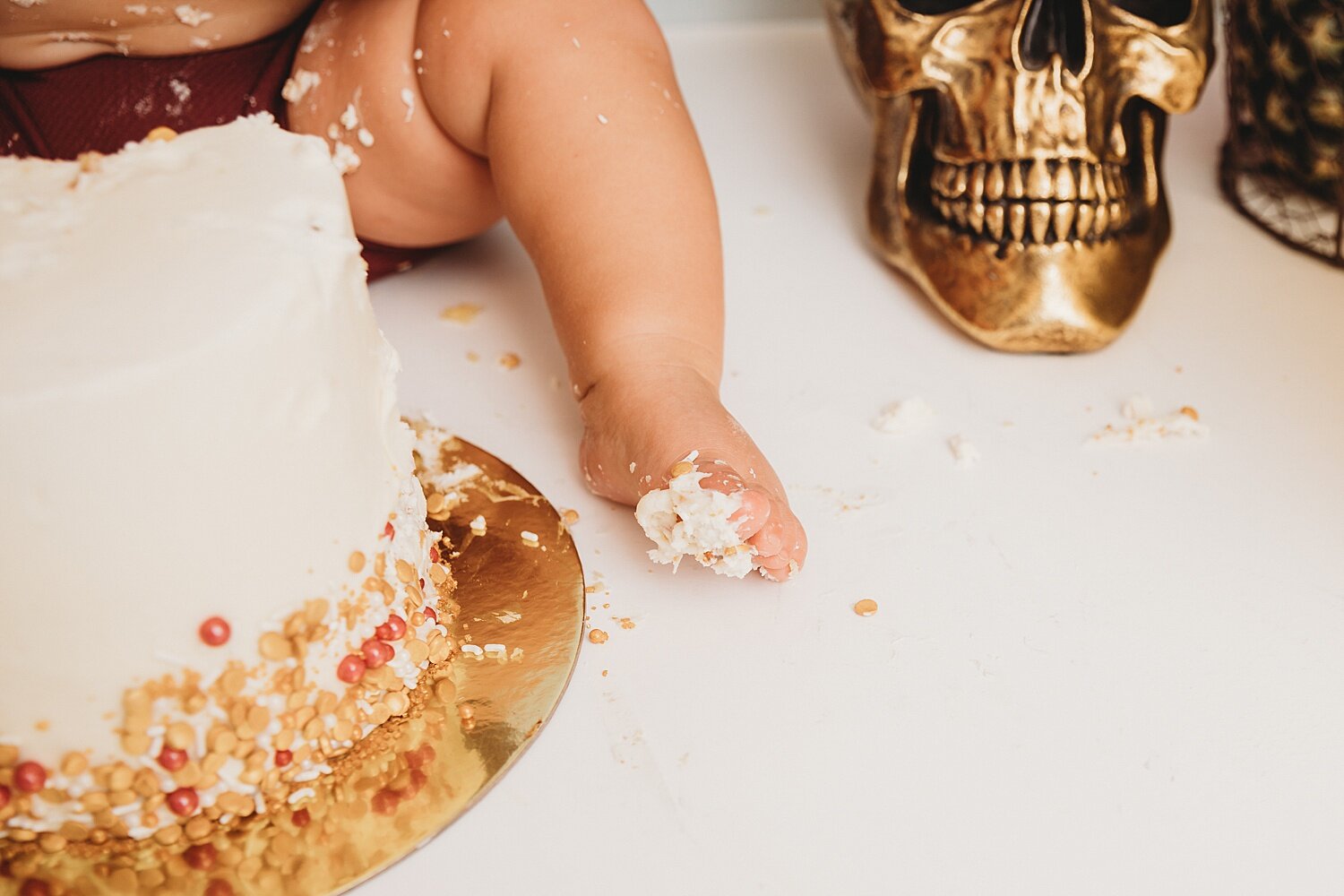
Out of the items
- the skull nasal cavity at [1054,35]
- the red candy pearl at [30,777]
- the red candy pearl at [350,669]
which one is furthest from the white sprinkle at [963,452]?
the red candy pearl at [30,777]

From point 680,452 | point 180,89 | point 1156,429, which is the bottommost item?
point 1156,429

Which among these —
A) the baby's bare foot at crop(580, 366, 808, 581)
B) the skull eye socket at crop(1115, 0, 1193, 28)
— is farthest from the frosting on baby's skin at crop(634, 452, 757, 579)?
the skull eye socket at crop(1115, 0, 1193, 28)

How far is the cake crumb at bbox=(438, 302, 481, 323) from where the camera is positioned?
0.86 m

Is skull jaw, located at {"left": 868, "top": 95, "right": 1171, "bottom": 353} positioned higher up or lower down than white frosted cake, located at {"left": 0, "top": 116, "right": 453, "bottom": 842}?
lower down

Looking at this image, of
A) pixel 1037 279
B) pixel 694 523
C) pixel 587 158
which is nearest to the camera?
pixel 694 523

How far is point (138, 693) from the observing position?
47cm

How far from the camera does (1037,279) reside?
31.4 inches

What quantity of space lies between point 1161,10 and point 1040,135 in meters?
0.14

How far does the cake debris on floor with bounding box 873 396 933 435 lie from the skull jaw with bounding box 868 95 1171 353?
0.31 feet

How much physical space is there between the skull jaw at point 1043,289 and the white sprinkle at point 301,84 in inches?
16.2

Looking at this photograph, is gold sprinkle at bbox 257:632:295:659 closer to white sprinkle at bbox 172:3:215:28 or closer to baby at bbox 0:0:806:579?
baby at bbox 0:0:806:579

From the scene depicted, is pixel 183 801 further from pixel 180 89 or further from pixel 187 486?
pixel 180 89

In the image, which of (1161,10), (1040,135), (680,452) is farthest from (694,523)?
(1161,10)

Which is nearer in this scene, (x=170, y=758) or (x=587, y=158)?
(x=170, y=758)
